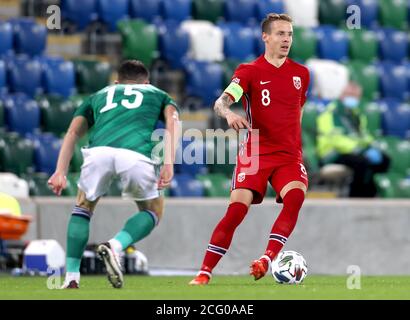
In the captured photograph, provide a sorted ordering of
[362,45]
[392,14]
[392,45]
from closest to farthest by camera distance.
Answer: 1. [362,45]
2. [392,45]
3. [392,14]

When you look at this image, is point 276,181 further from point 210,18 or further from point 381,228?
point 210,18

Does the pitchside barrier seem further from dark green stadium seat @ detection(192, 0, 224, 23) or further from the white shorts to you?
dark green stadium seat @ detection(192, 0, 224, 23)

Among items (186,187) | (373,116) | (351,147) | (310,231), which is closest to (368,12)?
(373,116)

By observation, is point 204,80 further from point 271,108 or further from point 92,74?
point 271,108

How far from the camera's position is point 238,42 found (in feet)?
53.4

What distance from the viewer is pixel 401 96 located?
17422mm

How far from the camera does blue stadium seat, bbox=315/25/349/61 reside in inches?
673

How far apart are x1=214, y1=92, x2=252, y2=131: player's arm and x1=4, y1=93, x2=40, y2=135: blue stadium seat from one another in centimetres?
573

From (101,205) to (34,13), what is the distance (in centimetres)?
415

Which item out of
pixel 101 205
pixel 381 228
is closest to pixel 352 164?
pixel 381 228

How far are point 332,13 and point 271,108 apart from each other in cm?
959

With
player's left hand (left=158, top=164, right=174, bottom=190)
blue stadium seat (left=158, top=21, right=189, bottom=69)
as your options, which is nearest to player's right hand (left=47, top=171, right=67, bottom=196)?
player's left hand (left=158, top=164, right=174, bottom=190)

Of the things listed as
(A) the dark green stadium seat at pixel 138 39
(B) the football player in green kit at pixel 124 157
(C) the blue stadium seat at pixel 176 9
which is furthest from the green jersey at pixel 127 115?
(C) the blue stadium seat at pixel 176 9

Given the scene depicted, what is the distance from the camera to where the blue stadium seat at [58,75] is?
14438mm
